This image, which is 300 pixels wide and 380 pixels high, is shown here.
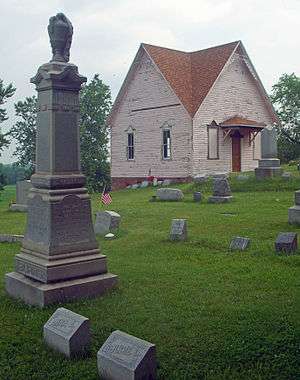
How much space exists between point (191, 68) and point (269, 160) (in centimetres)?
1202

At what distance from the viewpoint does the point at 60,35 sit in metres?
7.51

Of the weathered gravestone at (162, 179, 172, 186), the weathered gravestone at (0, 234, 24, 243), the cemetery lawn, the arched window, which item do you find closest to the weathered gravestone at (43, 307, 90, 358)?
the cemetery lawn

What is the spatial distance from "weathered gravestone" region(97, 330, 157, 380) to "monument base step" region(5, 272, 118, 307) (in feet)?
7.62

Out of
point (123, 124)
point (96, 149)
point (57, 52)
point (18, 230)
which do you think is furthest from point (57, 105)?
point (96, 149)

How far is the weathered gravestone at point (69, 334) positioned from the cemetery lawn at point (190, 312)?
0.10 metres

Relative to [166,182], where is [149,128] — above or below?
above

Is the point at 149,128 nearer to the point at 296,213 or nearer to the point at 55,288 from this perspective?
the point at 296,213

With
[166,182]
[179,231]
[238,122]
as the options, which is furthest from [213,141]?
[179,231]

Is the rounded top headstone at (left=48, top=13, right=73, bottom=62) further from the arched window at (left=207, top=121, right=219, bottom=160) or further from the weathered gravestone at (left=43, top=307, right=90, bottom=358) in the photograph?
the arched window at (left=207, top=121, right=219, bottom=160)

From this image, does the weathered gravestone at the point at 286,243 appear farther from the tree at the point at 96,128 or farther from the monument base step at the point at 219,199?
the tree at the point at 96,128

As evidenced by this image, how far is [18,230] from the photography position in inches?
561

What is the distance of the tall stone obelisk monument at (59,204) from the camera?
719 cm

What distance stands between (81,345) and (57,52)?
14.9 feet

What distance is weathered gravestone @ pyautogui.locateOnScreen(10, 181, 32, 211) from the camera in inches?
775
